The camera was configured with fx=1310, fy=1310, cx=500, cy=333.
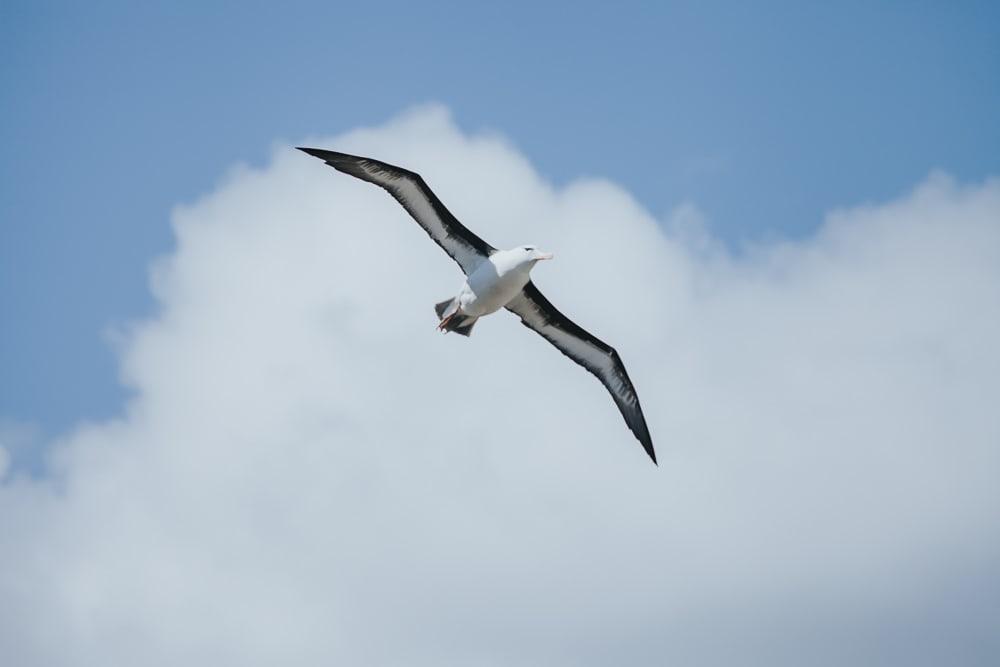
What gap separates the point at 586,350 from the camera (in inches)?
1270

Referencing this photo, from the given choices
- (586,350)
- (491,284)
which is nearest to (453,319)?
(491,284)

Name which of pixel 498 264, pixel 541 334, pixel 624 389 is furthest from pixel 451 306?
pixel 624 389

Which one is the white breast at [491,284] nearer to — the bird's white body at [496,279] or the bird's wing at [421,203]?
the bird's white body at [496,279]

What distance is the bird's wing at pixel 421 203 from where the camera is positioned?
1081 inches

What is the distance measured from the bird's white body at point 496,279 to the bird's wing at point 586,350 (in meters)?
2.08

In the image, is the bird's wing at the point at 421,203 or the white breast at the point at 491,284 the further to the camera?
the white breast at the point at 491,284

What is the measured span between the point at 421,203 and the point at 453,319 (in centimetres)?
276

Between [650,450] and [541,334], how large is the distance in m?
3.89

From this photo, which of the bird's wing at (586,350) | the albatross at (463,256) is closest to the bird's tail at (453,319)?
the albatross at (463,256)

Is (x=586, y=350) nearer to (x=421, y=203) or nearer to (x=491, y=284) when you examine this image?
(x=491, y=284)

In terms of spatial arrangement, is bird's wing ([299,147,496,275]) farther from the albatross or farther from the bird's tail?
the bird's tail

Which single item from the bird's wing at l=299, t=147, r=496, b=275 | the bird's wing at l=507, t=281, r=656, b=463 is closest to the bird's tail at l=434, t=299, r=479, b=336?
the bird's wing at l=299, t=147, r=496, b=275

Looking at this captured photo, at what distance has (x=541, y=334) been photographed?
3228cm

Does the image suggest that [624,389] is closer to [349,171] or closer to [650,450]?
[650,450]
